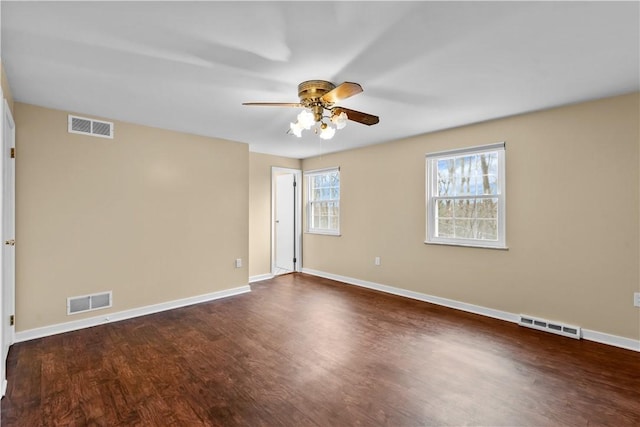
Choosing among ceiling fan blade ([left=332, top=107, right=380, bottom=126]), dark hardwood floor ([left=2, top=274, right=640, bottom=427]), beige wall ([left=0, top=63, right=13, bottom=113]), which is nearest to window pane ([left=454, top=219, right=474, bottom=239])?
dark hardwood floor ([left=2, top=274, right=640, bottom=427])

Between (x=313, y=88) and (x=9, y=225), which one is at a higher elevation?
(x=313, y=88)

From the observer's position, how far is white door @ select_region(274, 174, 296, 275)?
19.8 feet

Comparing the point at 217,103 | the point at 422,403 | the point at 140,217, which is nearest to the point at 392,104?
the point at 217,103

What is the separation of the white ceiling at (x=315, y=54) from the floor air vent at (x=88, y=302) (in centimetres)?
198

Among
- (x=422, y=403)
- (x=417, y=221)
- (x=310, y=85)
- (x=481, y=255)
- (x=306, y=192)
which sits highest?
(x=310, y=85)

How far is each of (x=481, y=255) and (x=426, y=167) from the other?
133cm

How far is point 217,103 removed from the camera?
3.03 meters

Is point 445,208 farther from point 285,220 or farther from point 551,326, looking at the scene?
point 285,220

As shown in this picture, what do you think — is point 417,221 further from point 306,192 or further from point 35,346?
point 35,346

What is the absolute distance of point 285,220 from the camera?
240 inches

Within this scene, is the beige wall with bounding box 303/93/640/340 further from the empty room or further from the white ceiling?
the white ceiling

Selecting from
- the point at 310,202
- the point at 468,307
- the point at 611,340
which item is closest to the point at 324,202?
the point at 310,202

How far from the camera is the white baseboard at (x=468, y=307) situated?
112 inches

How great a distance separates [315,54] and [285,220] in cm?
423
